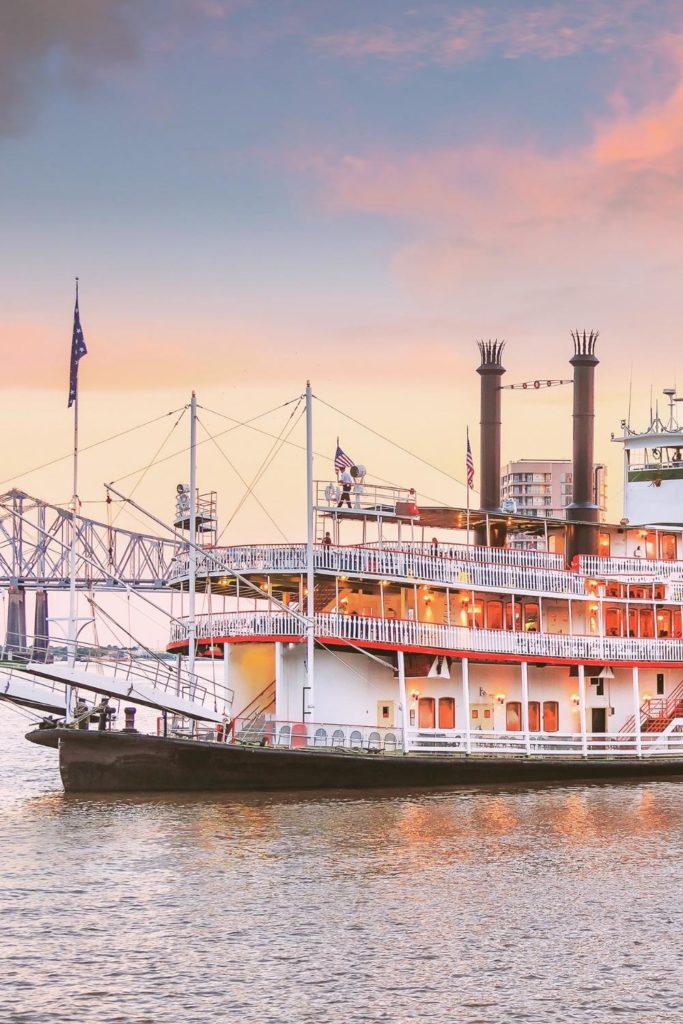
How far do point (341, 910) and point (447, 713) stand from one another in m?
17.9

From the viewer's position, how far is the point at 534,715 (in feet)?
148

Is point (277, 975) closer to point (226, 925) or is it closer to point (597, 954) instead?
point (226, 925)

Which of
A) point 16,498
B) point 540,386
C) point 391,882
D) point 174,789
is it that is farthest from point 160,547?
point 391,882

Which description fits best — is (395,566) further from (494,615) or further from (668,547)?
(668,547)

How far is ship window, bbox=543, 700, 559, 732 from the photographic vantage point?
45.2m

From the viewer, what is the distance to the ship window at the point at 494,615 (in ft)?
147

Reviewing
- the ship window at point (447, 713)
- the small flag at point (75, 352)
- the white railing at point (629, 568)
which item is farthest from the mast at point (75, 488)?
the white railing at point (629, 568)

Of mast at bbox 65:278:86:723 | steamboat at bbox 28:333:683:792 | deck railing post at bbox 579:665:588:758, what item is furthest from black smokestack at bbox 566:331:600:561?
mast at bbox 65:278:86:723

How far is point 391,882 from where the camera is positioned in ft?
91.2

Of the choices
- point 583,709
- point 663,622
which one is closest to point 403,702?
point 583,709

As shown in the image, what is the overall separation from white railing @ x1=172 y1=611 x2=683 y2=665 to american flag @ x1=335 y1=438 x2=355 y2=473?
5.15 metres

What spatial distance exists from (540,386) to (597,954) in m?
34.6

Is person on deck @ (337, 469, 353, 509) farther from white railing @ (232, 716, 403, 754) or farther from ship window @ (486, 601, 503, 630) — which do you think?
white railing @ (232, 716, 403, 754)

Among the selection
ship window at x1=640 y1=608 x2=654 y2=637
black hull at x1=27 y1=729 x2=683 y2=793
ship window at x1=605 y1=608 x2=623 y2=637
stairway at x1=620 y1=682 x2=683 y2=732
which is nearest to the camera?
black hull at x1=27 y1=729 x2=683 y2=793
